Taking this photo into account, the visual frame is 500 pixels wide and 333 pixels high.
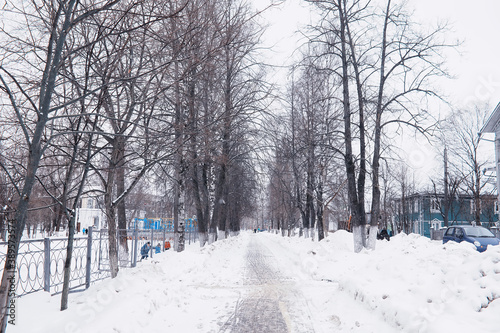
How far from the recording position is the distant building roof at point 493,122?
2010cm

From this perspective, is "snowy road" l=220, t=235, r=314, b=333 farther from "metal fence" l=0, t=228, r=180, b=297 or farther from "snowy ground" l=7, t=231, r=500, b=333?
"metal fence" l=0, t=228, r=180, b=297

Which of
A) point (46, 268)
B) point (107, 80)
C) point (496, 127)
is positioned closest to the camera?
point (107, 80)

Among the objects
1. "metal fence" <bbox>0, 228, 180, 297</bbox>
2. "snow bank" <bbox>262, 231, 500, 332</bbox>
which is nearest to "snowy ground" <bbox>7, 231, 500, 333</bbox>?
"snow bank" <bbox>262, 231, 500, 332</bbox>

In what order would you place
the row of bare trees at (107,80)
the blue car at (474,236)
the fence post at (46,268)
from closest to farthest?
the row of bare trees at (107,80), the fence post at (46,268), the blue car at (474,236)

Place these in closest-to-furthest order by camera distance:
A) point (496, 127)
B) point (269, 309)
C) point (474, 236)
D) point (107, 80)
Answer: point (107, 80) → point (269, 309) → point (474, 236) → point (496, 127)

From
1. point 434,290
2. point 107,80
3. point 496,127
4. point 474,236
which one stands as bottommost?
point 474,236

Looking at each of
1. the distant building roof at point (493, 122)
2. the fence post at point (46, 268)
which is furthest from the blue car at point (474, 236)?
the fence post at point (46, 268)

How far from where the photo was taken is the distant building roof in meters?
20.1

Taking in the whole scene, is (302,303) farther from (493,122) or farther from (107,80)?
(493,122)

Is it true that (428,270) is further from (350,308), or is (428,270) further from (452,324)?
(452,324)

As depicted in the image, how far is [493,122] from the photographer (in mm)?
21109

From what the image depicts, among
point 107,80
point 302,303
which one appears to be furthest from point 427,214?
point 107,80

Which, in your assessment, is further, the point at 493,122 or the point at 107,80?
the point at 493,122

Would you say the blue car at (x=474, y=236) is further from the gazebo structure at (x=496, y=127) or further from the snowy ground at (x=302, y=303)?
the snowy ground at (x=302, y=303)
